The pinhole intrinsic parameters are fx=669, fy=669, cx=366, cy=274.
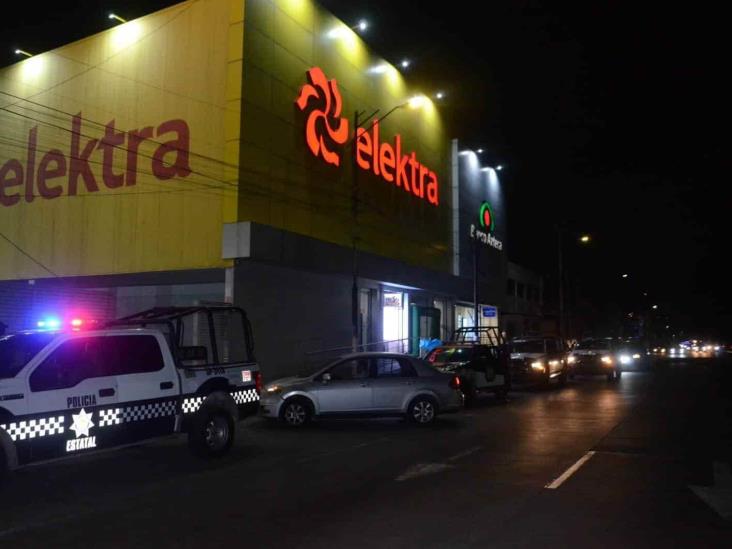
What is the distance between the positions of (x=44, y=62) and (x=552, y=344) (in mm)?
22913

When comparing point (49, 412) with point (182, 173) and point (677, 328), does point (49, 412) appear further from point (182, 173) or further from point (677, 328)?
point (677, 328)

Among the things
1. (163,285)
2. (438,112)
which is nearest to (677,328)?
(438,112)

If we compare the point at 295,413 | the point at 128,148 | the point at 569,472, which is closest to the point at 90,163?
the point at 128,148

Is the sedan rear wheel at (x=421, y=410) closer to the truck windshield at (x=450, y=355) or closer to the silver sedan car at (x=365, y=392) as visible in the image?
the silver sedan car at (x=365, y=392)

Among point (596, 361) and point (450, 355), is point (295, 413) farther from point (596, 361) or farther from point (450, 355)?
point (596, 361)

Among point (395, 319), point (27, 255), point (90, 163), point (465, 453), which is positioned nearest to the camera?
point (465, 453)

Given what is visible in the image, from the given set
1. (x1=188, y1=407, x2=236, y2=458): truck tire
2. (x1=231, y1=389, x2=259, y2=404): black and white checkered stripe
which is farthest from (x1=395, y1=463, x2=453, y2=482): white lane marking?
(x1=231, y1=389, x2=259, y2=404): black and white checkered stripe

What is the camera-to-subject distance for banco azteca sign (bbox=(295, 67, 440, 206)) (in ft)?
80.5

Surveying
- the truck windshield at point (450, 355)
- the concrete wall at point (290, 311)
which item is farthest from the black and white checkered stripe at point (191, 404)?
the concrete wall at point (290, 311)

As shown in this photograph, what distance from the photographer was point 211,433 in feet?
33.1

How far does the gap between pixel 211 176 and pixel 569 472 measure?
15.9 m

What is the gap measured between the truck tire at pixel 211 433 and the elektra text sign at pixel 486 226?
31.6m

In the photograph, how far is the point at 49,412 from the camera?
7926 millimetres

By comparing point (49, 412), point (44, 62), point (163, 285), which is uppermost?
point (44, 62)
